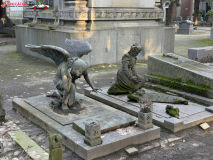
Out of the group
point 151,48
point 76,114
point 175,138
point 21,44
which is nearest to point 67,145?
point 76,114

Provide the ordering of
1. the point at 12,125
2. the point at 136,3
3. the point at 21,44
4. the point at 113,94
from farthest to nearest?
the point at 21,44 → the point at 136,3 → the point at 113,94 → the point at 12,125

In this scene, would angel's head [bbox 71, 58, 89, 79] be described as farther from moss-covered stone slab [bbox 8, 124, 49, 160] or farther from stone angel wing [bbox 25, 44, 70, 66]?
moss-covered stone slab [bbox 8, 124, 49, 160]

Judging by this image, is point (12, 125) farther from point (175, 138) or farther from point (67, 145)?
point (175, 138)

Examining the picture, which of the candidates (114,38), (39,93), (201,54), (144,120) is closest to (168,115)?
(144,120)

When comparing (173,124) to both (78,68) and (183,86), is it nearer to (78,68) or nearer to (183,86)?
(78,68)

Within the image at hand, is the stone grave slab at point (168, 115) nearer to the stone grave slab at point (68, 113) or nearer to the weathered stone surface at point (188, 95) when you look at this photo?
the weathered stone surface at point (188, 95)

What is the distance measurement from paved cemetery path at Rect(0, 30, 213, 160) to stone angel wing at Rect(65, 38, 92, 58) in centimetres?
184

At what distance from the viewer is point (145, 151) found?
516 centimetres

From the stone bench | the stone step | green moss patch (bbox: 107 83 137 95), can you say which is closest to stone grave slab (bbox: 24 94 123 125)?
green moss patch (bbox: 107 83 137 95)

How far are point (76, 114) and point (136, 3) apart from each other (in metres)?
8.81

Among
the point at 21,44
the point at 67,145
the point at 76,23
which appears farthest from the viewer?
the point at 21,44

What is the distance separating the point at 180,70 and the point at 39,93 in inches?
176

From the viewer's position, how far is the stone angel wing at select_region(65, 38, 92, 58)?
6.11 m

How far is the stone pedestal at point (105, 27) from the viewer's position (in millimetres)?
12016
